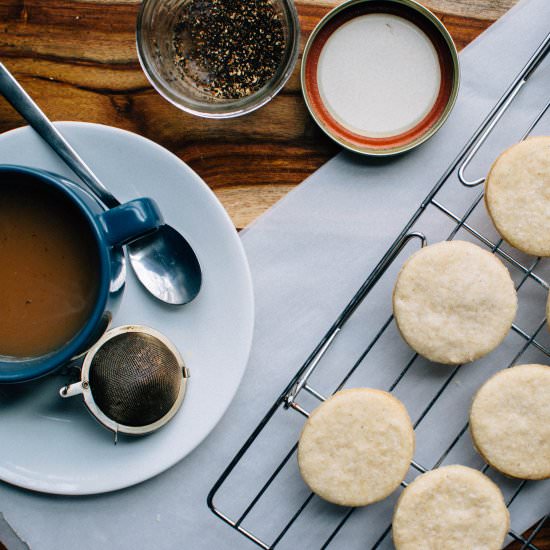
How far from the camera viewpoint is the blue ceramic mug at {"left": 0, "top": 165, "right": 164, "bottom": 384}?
2.57 ft

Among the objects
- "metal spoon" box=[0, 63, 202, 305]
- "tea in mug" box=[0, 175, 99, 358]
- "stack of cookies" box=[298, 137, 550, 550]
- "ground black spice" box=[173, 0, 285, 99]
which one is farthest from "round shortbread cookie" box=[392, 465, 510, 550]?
"ground black spice" box=[173, 0, 285, 99]

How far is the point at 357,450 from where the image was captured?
1.03 m

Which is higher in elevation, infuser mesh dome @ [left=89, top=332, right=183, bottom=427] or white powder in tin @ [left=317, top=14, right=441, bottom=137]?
white powder in tin @ [left=317, top=14, right=441, bottom=137]

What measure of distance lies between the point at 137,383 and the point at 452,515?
525mm

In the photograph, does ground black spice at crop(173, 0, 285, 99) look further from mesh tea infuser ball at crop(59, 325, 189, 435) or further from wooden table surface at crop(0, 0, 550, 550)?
mesh tea infuser ball at crop(59, 325, 189, 435)

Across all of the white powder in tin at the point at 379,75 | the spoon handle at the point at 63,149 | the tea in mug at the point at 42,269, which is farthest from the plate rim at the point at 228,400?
the white powder in tin at the point at 379,75

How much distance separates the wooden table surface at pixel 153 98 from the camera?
3.53 ft

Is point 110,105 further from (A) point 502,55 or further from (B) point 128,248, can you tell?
(A) point 502,55

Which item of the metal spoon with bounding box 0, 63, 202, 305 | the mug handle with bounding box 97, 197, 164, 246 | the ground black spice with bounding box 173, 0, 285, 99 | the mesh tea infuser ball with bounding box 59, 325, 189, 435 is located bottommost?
the mesh tea infuser ball with bounding box 59, 325, 189, 435

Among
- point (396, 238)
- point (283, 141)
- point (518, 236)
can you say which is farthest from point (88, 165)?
point (518, 236)

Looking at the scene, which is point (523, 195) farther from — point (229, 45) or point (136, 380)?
point (136, 380)

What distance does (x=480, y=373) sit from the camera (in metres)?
1.10

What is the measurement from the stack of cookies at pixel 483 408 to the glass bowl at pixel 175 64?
0.35 m

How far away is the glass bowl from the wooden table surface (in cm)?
4
